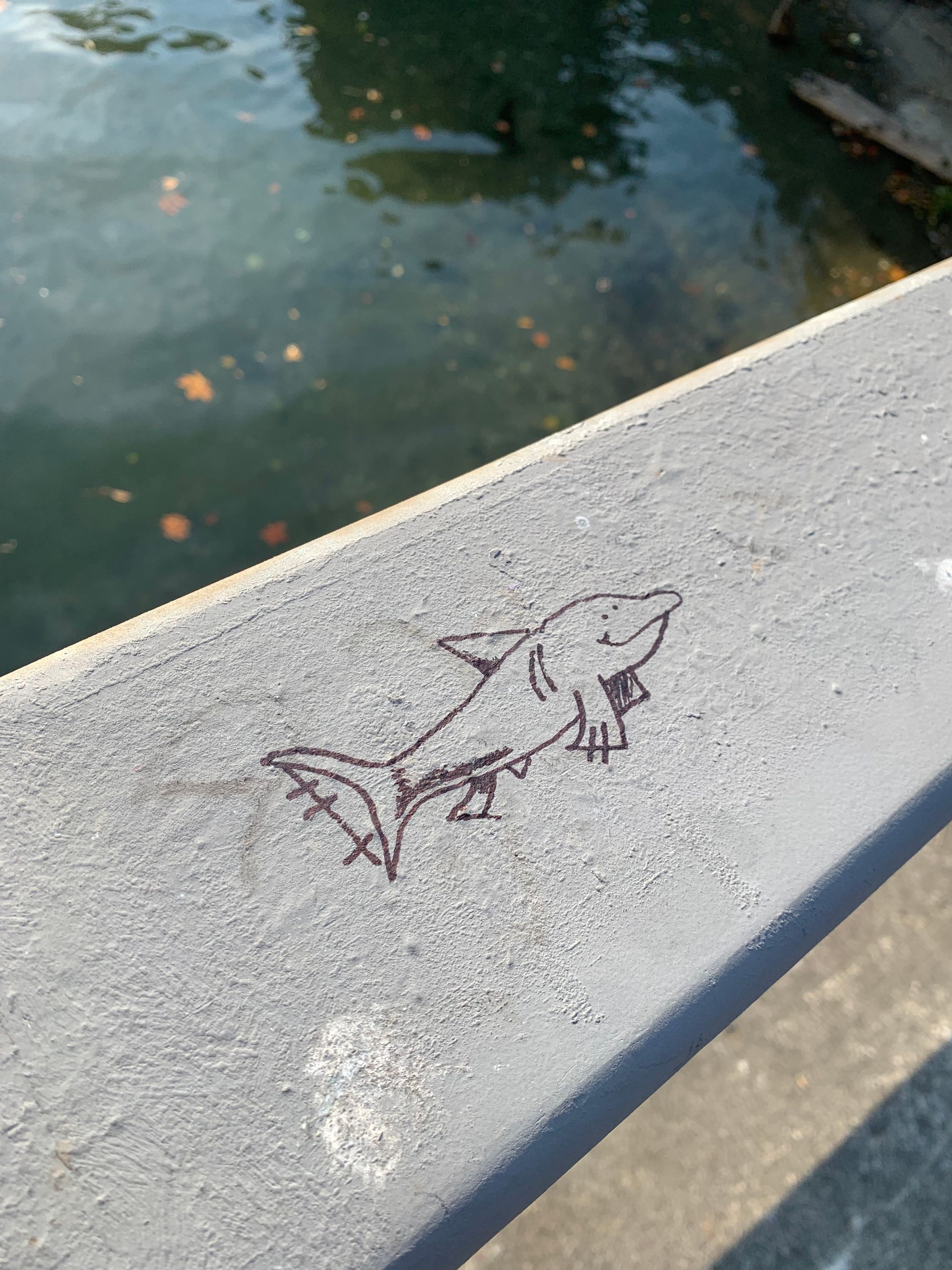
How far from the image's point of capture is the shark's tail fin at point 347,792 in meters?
1.98

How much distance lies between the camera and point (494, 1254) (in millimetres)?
2297

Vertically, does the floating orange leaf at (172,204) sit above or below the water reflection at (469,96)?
below

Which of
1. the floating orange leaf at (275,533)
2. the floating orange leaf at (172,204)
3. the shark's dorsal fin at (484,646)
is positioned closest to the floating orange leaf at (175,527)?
the floating orange leaf at (275,533)

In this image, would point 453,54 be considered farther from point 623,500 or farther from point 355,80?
point 623,500

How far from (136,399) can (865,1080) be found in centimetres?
397

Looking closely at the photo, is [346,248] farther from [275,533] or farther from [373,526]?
[373,526]

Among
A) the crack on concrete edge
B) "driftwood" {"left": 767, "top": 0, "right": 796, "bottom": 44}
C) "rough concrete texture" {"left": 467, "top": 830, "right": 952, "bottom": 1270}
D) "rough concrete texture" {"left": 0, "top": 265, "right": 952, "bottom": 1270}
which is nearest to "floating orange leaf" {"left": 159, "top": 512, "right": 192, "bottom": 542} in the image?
the crack on concrete edge

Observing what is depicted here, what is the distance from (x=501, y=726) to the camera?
7.04 feet

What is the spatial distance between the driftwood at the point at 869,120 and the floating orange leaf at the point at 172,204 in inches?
158

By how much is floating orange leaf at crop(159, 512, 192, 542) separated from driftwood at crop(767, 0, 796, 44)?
525 centimetres

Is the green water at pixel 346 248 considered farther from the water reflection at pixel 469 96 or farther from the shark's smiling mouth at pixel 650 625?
the shark's smiling mouth at pixel 650 625

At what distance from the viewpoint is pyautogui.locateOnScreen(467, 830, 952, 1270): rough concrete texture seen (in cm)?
234

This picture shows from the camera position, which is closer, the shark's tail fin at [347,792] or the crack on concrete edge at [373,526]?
the shark's tail fin at [347,792]

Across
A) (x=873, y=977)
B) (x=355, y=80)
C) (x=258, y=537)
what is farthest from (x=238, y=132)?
(x=873, y=977)
